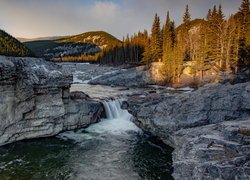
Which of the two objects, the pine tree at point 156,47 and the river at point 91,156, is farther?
the pine tree at point 156,47

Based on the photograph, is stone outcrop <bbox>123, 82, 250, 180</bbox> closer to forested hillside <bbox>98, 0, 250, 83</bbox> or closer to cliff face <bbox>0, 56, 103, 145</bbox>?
cliff face <bbox>0, 56, 103, 145</bbox>

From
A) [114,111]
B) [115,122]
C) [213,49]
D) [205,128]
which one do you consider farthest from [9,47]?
[213,49]

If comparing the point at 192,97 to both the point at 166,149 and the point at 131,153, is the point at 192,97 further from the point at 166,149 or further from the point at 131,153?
the point at 131,153

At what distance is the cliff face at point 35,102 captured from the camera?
2119 cm

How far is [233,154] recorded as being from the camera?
1203cm

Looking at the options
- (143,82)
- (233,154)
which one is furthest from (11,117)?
(143,82)

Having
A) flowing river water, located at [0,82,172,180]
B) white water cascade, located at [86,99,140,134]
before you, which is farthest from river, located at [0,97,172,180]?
white water cascade, located at [86,99,140,134]

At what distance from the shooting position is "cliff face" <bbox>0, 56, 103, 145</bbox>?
2119 cm

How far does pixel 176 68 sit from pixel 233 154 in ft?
151

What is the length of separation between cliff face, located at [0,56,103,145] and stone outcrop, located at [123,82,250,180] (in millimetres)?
6826

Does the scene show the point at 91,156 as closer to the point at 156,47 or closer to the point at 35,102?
the point at 35,102

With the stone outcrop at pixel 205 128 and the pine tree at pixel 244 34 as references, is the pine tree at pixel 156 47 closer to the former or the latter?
the pine tree at pixel 244 34

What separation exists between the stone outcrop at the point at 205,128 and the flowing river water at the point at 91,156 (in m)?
2.05

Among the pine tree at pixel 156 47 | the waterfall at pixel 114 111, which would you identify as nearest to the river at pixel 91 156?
the waterfall at pixel 114 111
